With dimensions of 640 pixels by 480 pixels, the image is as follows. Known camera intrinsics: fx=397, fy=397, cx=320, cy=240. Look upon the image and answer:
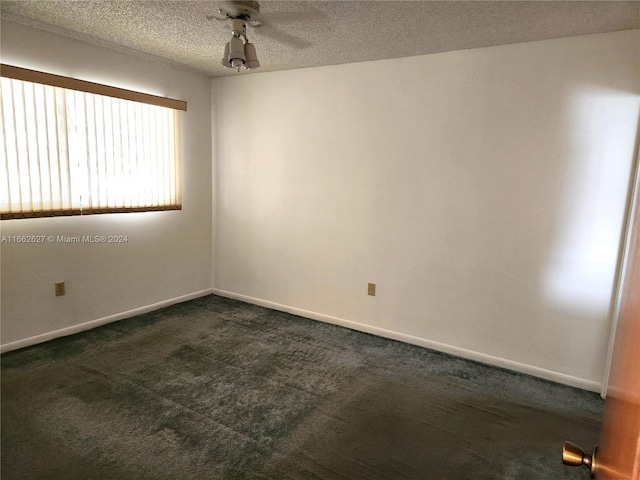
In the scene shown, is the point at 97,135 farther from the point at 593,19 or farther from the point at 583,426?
the point at 583,426

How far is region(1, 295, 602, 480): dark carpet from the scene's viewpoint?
75.5 inches

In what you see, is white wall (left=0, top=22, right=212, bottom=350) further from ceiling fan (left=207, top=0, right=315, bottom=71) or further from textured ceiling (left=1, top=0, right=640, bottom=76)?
ceiling fan (left=207, top=0, right=315, bottom=71)

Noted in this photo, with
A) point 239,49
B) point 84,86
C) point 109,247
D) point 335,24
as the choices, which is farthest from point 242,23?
point 109,247

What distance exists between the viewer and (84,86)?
3.16m

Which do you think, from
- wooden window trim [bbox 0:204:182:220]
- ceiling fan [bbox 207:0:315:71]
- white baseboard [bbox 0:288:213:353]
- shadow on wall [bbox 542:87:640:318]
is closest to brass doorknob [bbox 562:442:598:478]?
shadow on wall [bbox 542:87:640:318]

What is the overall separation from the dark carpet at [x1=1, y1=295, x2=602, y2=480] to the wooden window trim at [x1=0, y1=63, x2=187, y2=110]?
78.6 inches

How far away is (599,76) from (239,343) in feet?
10.5

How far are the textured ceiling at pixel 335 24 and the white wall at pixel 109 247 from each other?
23 centimetres

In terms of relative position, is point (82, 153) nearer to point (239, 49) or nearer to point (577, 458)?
point (239, 49)

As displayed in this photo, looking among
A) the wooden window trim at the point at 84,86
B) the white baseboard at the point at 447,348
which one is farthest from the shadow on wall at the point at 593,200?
the wooden window trim at the point at 84,86

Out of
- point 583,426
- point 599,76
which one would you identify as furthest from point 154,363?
point 599,76

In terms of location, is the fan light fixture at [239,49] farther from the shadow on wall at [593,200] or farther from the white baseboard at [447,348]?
the white baseboard at [447,348]

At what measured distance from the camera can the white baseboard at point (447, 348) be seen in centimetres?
278

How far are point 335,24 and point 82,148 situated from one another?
2230 millimetres
